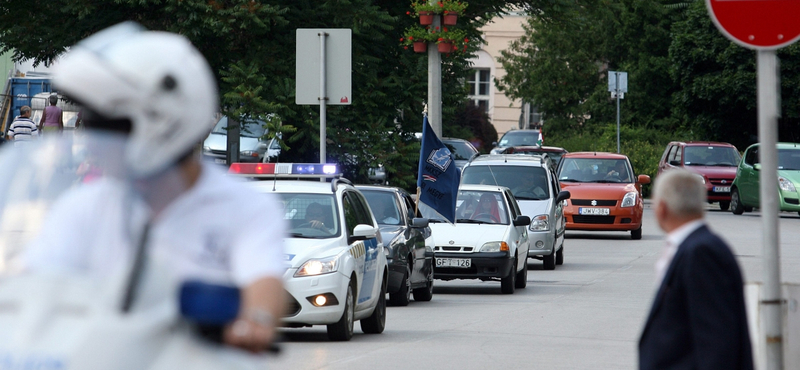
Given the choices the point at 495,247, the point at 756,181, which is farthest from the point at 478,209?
the point at 756,181

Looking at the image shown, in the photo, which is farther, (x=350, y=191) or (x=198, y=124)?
(x=350, y=191)

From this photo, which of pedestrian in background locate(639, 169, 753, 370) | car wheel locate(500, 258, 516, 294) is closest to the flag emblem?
car wheel locate(500, 258, 516, 294)

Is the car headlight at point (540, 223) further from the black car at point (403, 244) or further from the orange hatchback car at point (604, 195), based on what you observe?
the orange hatchback car at point (604, 195)

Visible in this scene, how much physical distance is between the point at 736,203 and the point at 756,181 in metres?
1.74

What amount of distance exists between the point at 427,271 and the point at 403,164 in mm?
9018

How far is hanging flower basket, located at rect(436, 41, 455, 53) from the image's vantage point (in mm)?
21703

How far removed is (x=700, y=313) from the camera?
4.32 meters

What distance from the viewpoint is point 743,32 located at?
18.3 feet

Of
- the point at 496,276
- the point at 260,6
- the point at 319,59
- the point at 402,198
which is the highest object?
the point at 260,6

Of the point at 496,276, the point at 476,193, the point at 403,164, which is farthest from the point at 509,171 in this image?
the point at 496,276

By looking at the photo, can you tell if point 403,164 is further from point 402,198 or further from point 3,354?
point 3,354

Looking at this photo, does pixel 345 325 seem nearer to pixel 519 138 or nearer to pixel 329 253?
pixel 329 253

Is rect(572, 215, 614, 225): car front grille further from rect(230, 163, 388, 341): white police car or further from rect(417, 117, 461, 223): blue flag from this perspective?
rect(230, 163, 388, 341): white police car

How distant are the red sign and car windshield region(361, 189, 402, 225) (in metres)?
9.08
